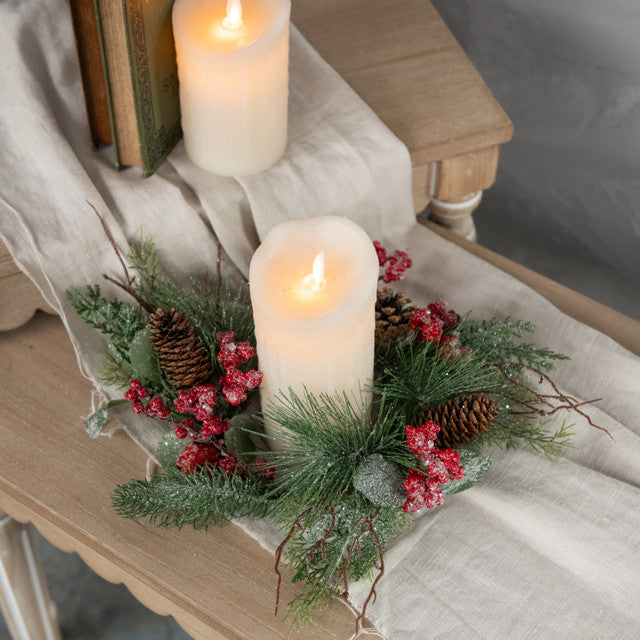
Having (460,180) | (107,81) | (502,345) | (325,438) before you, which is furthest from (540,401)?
(107,81)

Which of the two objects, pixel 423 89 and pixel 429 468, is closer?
pixel 429 468

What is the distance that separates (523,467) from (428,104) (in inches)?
13.3

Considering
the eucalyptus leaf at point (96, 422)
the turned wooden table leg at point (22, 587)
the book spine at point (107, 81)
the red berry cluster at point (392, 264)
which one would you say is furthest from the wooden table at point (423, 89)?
the turned wooden table leg at point (22, 587)

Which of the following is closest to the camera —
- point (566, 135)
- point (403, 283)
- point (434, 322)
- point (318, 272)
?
point (318, 272)

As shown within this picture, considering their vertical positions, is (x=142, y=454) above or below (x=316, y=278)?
below

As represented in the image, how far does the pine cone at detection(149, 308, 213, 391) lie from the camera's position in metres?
0.55

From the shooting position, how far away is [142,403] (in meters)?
0.59

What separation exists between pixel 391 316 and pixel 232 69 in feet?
0.66

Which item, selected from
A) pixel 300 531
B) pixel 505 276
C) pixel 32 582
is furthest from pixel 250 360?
pixel 32 582

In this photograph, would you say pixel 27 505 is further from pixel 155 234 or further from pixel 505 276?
pixel 505 276

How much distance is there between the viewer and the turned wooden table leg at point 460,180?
2.48ft

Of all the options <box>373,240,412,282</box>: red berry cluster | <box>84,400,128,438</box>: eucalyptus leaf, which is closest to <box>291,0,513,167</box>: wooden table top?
<box>373,240,412,282</box>: red berry cluster

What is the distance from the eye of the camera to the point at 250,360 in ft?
1.98

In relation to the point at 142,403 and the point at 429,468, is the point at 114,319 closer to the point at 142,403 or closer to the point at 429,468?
the point at 142,403
